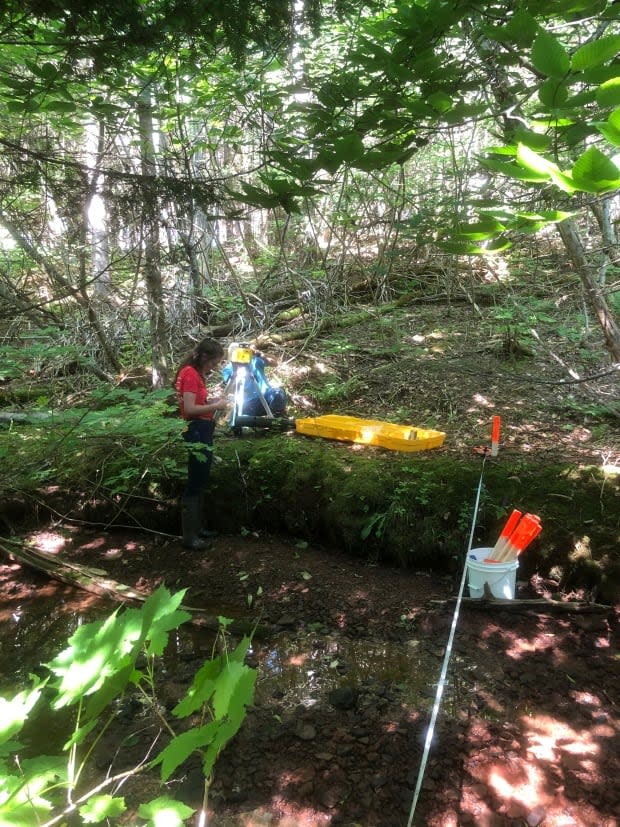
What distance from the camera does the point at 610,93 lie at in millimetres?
898

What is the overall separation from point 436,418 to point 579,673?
310 cm

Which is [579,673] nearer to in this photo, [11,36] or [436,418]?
[436,418]

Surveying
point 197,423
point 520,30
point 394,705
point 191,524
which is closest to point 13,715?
point 520,30

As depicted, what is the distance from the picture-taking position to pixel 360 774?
8.48ft

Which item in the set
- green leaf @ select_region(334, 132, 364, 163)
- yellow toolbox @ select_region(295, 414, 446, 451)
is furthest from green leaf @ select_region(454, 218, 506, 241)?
yellow toolbox @ select_region(295, 414, 446, 451)

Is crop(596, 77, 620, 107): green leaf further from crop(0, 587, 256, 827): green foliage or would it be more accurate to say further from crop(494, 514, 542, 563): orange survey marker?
crop(494, 514, 542, 563): orange survey marker

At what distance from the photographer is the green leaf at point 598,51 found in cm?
98

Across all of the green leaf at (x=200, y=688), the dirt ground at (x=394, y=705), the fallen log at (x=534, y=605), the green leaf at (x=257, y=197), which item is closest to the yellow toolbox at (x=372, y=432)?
the dirt ground at (x=394, y=705)

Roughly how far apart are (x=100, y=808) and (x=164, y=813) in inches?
7.1

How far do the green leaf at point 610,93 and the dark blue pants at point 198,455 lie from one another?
3808 mm

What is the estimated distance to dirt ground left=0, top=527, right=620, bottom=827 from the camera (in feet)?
7.95

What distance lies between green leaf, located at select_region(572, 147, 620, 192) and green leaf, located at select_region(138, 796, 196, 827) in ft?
4.35

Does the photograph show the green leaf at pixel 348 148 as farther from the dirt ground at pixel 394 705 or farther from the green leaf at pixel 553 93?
the dirt ground at pixel 394 705

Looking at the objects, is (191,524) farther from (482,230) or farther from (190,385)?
(482,230)
